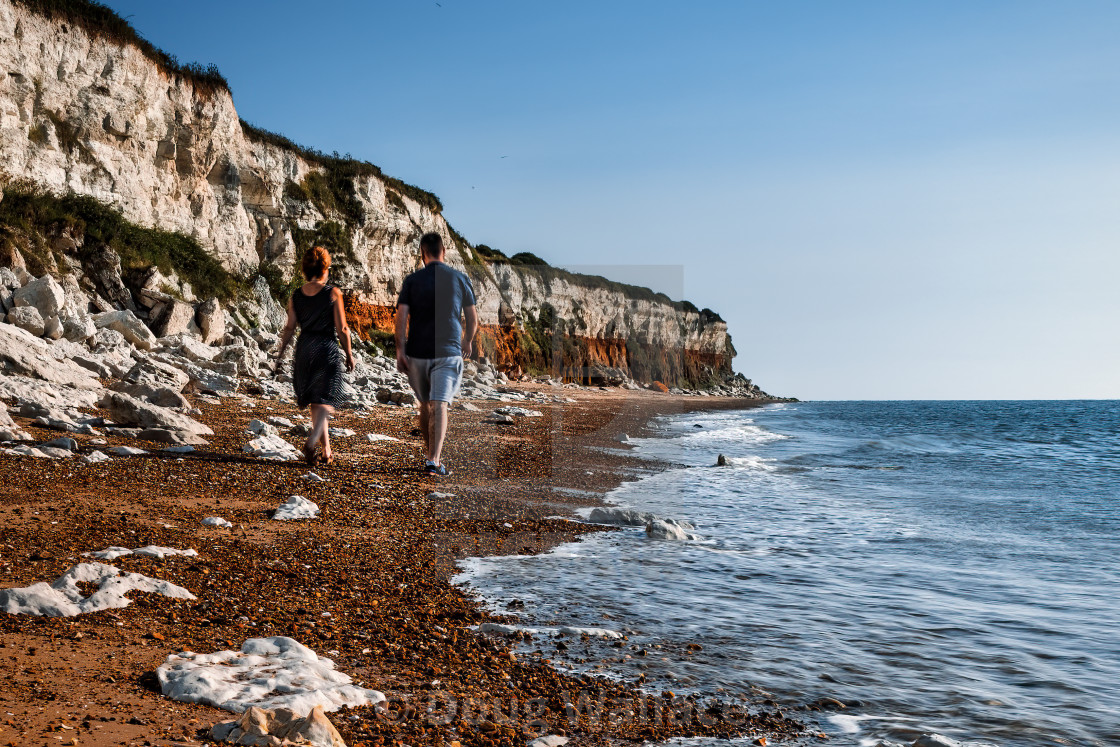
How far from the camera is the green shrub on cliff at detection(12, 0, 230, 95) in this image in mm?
20000

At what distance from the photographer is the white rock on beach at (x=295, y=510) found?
544 cm

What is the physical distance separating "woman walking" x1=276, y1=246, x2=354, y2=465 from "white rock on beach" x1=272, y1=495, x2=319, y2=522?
185 cm

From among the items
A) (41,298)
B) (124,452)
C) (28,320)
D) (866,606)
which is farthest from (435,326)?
(41,298)

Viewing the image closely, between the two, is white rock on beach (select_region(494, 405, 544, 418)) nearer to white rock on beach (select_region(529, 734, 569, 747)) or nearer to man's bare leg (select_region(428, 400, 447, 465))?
man's bare leg (select_region(428, 400, 447, 465))

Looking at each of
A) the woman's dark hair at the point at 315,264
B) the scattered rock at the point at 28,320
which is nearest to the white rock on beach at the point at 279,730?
the woman's dark hair at the point at 315,264

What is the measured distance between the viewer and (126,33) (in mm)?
22250

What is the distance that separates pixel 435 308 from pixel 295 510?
2440 millimetres

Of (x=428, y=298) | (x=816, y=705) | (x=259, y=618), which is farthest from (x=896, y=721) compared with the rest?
(x=428, y=298)

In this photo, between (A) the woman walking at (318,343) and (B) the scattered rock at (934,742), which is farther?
(A) the woman walking at (318,343)

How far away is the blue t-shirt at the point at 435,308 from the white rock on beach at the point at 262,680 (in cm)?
444

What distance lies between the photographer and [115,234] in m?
20.3

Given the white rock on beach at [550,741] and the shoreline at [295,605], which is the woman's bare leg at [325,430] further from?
the white rock on beach at [550,741]

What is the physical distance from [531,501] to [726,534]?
1979mm

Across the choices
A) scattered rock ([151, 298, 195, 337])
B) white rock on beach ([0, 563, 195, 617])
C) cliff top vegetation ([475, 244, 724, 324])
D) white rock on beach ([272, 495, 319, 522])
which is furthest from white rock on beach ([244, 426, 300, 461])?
cliff top vegetation ([475, 244, 724, 324])
